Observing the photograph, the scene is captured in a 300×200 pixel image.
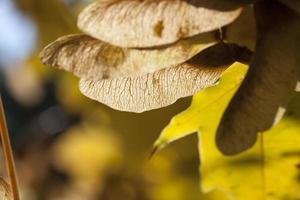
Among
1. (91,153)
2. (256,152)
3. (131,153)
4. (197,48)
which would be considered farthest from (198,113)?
(91,153)

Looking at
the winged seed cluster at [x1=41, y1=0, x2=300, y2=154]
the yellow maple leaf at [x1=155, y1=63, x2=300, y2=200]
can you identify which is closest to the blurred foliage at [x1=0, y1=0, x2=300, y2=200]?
the yellow maple leaf at [x1=155, y1=63, x2=300, y2=200]

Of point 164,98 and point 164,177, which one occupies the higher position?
point 164,98

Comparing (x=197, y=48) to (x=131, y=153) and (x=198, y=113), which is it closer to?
(x=198, y=113)

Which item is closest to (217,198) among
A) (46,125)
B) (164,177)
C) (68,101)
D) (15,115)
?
(164,177)

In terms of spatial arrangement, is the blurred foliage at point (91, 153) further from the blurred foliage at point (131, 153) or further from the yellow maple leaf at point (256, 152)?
the yellow maple leaf at point (256, 152)

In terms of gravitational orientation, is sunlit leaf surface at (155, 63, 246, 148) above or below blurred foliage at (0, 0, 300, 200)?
above

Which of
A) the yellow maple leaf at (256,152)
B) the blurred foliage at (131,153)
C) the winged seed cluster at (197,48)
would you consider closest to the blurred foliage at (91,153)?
the blurred foliage at (131,153)

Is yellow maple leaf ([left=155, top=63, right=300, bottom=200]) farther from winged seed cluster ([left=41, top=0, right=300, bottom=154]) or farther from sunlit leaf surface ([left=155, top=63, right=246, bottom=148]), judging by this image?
winged seed cluster ([left=41, top=0, right=300, bottom=154])

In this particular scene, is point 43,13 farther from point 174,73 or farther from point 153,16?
point 153,16
